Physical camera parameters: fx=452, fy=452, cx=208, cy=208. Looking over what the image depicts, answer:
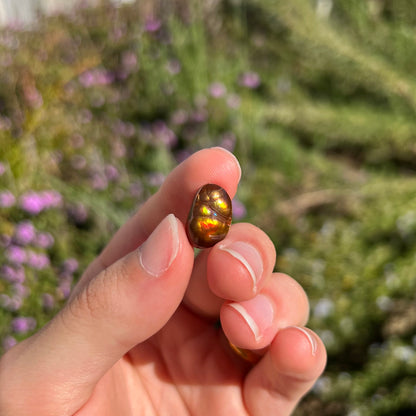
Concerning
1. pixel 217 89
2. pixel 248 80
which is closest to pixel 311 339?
pixel 217 89

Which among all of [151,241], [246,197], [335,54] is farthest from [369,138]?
[151,241]

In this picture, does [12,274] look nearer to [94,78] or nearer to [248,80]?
[94,78]

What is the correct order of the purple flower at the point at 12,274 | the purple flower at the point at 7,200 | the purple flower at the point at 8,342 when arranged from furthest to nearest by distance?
the purple flower at the point at 7,200 → the purple flower at the point at 12,274 → the purple flower at the point at 8,342

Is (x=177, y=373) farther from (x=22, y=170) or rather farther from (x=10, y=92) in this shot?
(x=10, y=92)

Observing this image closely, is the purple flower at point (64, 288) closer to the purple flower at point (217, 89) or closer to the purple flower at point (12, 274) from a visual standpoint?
the purple flower at point (12, 274)

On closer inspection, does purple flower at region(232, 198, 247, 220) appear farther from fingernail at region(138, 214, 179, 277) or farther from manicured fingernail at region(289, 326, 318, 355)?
fingernail at region(138, 214, 179, 277)

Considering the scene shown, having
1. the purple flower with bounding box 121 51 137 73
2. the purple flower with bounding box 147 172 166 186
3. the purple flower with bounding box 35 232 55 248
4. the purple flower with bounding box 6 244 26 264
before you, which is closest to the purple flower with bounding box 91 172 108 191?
the purple flower with bounding box 147 172 166 186

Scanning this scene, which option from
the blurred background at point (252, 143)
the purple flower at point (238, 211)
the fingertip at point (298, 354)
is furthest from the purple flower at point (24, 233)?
the fingertip at point (298, 354)
